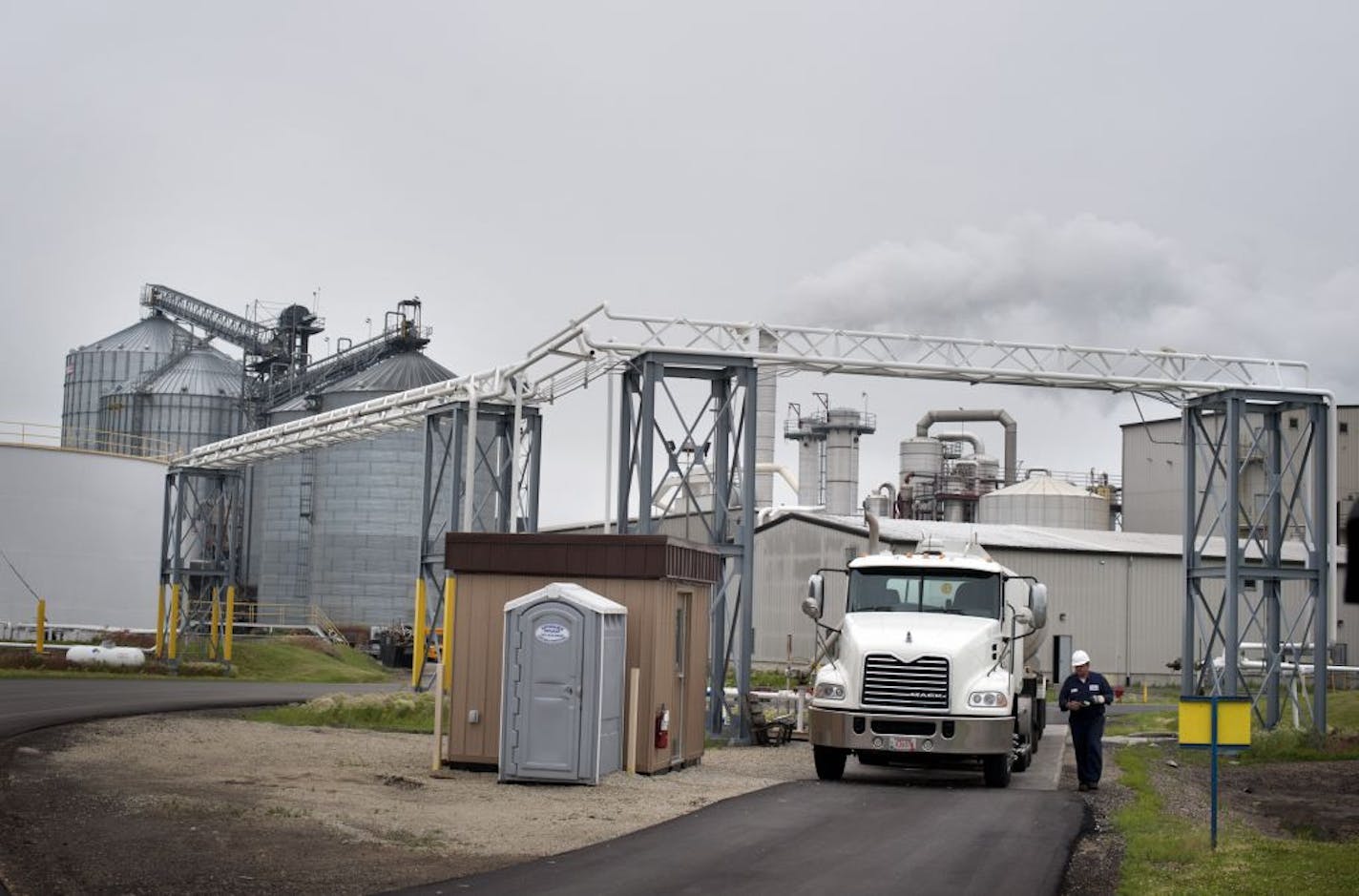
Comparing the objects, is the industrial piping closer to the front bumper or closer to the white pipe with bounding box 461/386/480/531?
the white pipe with bounding box 461/386/480/531

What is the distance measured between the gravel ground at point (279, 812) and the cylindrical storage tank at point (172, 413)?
5650 cm

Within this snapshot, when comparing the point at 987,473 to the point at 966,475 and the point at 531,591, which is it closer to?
the point at 966,475

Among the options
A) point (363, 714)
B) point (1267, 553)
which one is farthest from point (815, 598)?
point (1267, 553)

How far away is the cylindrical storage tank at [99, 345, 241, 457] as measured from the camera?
261 ft

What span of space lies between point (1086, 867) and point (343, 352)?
217 feet

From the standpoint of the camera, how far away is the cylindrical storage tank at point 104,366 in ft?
271

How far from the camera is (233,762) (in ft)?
69.6

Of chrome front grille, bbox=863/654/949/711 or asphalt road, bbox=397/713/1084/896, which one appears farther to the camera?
chrome front grille, bbox=863/654/949/711

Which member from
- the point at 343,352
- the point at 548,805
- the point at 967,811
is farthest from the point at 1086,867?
the point at 343,352

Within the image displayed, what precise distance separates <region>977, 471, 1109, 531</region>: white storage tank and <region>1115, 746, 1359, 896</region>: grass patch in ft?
199

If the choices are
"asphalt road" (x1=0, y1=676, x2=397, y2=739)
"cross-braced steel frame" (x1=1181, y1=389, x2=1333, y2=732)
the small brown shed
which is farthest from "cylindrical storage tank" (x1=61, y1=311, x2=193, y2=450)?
the small brown shed

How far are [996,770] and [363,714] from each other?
14871 millimetres

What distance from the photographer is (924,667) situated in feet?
68.7

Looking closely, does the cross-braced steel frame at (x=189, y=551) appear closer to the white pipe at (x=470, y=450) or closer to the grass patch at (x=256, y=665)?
the grass patch at (x=256, y=665)
